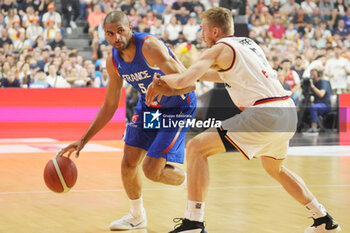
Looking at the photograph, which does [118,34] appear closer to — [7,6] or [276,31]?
[7,6]

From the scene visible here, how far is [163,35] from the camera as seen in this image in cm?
1755

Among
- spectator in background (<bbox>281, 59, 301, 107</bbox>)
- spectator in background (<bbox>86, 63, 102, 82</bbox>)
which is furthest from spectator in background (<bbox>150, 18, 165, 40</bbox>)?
spectator in background (<bbox>281, 59, 301, 107</bbox>)

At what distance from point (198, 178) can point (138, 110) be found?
1.26 metres

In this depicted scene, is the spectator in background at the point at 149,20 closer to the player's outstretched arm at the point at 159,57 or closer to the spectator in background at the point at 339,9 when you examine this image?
the spectator in background at the point at 339,9

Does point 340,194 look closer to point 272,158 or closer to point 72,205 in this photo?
point 272,158

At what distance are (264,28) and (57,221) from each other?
49.0 ft

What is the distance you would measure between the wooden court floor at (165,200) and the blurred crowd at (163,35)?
18.5 feet

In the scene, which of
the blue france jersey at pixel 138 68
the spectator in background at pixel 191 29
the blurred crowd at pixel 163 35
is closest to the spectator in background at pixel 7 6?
the blurred crowd at pixel 163 35

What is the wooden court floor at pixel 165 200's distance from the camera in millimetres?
Answer: 5102

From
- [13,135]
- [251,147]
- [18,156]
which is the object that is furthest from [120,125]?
[251,147]

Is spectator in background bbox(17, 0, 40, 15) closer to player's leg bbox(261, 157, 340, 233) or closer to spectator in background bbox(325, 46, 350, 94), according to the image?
spectator in background bbox(325, 46, 350, 94)

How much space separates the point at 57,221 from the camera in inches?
206

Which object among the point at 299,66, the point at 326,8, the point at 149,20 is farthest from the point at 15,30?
the point at 326,8

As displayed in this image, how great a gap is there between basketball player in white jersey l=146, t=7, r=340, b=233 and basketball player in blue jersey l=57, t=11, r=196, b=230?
0.59 meters
